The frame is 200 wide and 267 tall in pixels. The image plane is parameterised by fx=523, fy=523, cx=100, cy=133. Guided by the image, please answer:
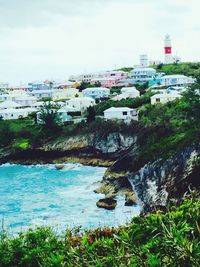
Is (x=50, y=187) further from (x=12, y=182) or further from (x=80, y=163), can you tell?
(x=80, y=163)

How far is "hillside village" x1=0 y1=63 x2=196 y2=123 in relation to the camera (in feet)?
165

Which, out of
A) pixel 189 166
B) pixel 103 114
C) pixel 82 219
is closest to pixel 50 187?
pixel 82 219

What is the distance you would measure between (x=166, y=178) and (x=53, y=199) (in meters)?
8.82

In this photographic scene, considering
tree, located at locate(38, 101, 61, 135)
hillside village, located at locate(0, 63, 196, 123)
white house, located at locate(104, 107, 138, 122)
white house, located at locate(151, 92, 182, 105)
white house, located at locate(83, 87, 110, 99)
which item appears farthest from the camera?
white house, located at locate(83, 87, 110, 99)

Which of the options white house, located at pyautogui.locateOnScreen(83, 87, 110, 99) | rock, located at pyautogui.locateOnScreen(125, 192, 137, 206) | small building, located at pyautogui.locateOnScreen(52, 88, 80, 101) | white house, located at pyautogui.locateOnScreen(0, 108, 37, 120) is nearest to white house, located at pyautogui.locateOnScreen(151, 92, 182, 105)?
white house, located at pyautogui.locateOnScreen(83, 87, 110, 99)

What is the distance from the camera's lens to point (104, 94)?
64.6 meters

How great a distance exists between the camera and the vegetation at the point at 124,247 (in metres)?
7.27

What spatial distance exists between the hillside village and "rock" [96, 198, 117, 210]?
17882 millimetres

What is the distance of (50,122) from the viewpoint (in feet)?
156

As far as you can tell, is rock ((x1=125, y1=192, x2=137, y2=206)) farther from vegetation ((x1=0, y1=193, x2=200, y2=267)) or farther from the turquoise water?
vegetation ((x1=0, y1=193, x2=200, y2=267))

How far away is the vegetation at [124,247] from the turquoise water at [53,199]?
863cm

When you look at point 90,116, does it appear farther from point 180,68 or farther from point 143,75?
point 180,68

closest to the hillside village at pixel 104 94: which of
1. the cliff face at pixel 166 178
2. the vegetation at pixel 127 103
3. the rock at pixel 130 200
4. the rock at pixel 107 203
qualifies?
the vegetation at pixel 127 103

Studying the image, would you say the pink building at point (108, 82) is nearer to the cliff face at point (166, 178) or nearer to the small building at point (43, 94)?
the small building at point (43, 94)
